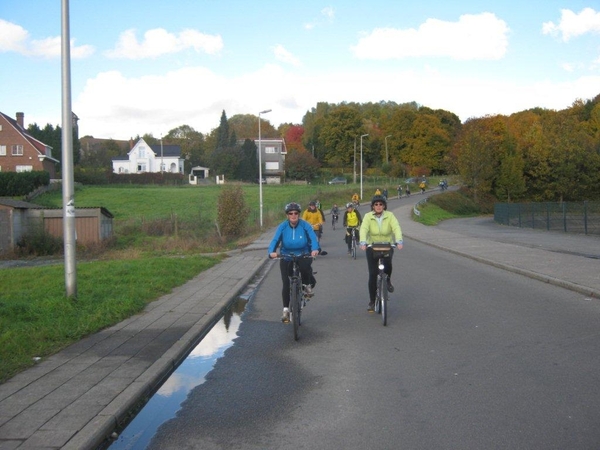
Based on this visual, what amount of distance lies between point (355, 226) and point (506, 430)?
16.0 metres

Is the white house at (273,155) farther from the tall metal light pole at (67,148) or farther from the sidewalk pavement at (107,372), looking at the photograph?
the tall metal light pole at (67,148)

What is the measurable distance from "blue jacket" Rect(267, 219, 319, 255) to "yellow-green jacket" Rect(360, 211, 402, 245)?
36.9 inches

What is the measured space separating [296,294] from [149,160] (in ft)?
324

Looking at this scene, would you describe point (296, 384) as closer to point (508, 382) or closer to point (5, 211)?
point (508, 382)

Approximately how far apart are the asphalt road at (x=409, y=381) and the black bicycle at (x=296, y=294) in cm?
26

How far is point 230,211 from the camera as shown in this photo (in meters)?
30.9

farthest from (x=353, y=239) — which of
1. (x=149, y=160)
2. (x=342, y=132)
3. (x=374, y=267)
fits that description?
(x=149, y=160)

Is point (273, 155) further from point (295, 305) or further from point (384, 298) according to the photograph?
point (295, 305)

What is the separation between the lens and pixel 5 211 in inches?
1159

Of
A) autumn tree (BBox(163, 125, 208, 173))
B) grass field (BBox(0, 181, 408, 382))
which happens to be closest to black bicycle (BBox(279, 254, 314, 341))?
grass field (BBox(0, 181, 408, 382))

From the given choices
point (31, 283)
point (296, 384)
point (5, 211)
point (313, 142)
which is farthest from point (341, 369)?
point (313, 142)

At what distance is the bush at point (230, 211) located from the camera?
3081 cm

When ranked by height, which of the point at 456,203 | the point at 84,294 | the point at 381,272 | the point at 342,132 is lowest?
the point at 84,294

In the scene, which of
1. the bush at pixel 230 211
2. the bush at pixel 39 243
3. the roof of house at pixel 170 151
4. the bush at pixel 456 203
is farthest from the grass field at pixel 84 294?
the roof of house at pixel 170 151
